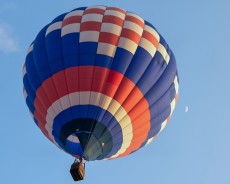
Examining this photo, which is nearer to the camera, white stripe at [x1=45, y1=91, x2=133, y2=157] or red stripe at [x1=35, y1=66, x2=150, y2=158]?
white stripe at [x1=45, y1=91, x2=133, y2=157]

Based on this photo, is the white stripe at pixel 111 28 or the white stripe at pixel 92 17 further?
the white stripe at pixel 92 17

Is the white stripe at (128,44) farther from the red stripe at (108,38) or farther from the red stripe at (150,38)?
the red stripe at (150,38)

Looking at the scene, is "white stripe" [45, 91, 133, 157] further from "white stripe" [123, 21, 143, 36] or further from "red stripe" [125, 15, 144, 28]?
"red stripe" [125, 15, 144, 28]

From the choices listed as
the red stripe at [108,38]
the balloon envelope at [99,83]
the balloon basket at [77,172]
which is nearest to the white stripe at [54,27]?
the balloon envelope at [99,83]

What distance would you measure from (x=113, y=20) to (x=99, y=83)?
2.02 m

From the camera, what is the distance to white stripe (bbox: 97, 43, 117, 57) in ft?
47.8

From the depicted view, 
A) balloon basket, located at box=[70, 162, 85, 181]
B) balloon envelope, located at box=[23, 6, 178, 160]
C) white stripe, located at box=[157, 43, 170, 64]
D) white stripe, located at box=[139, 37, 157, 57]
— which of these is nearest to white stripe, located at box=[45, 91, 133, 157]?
balloon envelope, located at box=[23, 6, 178, 160]

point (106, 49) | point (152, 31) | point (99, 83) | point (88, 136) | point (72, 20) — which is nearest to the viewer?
point (88, 136)

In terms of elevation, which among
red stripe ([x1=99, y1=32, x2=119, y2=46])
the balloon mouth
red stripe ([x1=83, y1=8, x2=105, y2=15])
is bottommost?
the balloon mouth

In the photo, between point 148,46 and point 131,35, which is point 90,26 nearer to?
point 131,35

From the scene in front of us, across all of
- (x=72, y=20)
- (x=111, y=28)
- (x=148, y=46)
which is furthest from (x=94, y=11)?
(x=148, y=46)

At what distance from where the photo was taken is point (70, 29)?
15.2m

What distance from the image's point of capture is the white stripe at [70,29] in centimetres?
1511

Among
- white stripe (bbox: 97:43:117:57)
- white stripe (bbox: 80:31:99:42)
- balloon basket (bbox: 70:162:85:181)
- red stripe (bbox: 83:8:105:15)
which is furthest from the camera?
red stripe (bbox: 83:8:105:15)
